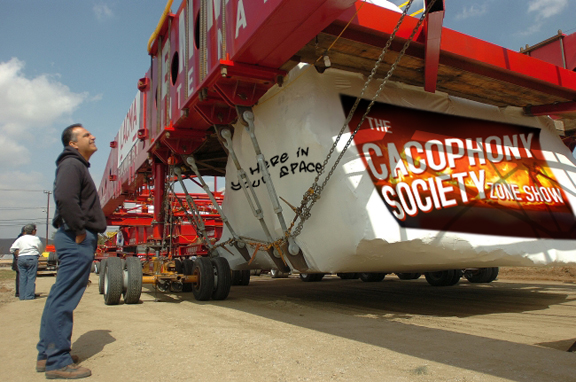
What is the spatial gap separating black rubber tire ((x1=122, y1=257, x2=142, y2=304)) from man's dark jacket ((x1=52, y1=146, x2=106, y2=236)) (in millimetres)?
4381

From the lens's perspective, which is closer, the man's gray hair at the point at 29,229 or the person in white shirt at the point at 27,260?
the person in white shirt at the point at 27,260

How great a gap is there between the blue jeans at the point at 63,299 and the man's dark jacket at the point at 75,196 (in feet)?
0.37

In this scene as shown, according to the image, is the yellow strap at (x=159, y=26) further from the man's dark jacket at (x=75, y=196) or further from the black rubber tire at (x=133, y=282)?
the man's dark jacket at (x=75, y=196)

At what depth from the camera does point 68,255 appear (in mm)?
3273

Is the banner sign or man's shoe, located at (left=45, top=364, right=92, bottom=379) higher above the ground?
the banner sign

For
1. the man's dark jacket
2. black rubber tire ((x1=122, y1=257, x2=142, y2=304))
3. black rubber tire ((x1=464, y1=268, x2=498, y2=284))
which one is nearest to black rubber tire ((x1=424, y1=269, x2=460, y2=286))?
black rubber tire ((x1=464, y1=268, x2=498, y2=284))

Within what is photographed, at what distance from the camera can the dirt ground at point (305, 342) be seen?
320cm

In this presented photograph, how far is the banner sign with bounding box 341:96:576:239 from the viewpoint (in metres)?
6.48

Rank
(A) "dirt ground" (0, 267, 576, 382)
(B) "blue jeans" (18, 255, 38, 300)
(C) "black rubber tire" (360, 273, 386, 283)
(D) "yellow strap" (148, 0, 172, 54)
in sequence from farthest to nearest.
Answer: (C) "black rubber tire" (360, 273, 386, 283)
(D) "yellow strap" (148, 0, 172, 54)
(B) "blue jeans" (18, 255, 38, 300)
(A) "dirt ground" (0, 267, 576, 382)

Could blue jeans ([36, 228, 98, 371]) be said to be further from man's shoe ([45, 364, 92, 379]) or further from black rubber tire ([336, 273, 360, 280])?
black rubber tire ([336, 273, 360, 280])

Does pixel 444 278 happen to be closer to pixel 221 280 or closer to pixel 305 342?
pixel 221 280

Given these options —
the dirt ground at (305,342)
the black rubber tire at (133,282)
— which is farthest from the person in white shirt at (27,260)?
the black rubber tire at (133,282)

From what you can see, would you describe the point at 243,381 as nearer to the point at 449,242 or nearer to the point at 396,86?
the point at 449,242

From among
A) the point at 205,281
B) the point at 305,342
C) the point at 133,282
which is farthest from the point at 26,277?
the point at 305,342
